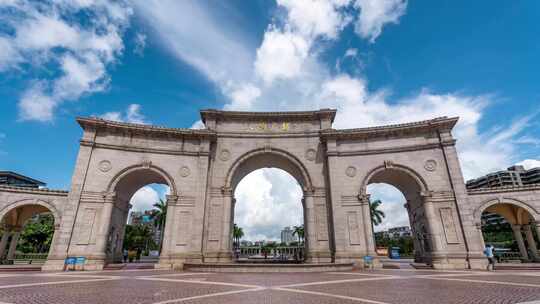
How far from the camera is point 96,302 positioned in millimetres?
6406

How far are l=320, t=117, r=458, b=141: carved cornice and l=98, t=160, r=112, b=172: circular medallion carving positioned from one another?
657 inches

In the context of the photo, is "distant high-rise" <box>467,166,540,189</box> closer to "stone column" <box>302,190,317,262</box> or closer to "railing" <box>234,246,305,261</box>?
"railing" <box>234,246,305,261</box>

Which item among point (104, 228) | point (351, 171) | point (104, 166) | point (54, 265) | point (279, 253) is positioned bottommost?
point (279, 253)

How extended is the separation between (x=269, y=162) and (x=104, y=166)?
13.0 metres

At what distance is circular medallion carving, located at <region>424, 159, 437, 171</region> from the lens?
65.4 ft

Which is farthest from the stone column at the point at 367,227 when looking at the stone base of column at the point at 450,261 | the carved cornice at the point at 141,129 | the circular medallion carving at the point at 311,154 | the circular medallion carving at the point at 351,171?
the carved cornice at the point at 141,129

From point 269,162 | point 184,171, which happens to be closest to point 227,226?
point 184,171

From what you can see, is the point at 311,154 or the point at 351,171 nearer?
the point at 351,171

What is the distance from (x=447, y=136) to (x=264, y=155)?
→ 14.3 metres

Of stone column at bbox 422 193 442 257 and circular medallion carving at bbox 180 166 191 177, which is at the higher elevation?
circular medallion carving at bbox 180 166 191 177

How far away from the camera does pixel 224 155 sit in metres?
22.1

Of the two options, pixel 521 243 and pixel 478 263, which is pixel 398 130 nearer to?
pixel 478 263

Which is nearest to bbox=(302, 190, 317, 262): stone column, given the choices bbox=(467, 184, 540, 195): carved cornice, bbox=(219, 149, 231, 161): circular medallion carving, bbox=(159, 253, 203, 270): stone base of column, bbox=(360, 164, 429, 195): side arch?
bbox=(360, 164, 429, 195): side arch

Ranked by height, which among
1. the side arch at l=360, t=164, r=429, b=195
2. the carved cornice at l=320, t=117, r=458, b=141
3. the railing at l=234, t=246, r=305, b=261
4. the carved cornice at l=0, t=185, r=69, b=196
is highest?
the carved cornice at l=320, t=117, r=458, b=141
